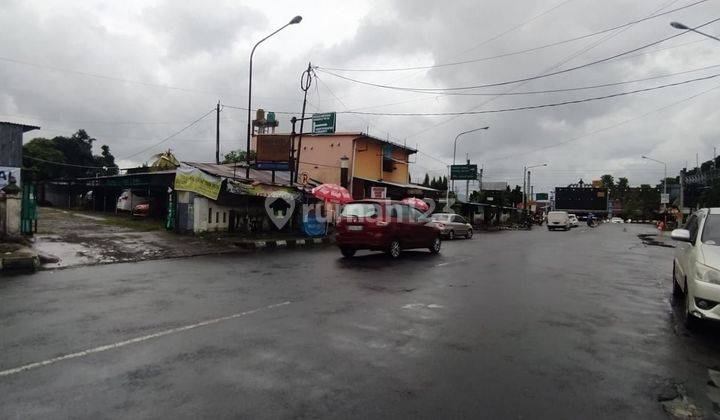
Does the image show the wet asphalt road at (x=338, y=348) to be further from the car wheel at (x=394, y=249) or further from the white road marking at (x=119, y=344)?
the car wheel at (x=394, y=249)

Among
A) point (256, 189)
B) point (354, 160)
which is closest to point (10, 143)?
point (256, 189)

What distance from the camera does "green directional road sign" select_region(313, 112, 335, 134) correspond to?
2769 centimetres

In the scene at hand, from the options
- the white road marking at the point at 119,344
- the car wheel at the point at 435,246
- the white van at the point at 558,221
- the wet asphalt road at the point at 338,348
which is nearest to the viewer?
the wet asphalt road at the point at 338,348

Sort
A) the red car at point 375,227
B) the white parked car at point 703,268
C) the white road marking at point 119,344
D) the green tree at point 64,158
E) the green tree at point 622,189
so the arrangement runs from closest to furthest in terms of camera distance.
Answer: the white road marking at point 119,344 → the white parked car at point 703,268 → the red car at point 375,227 → the green tree at point 64,158 → the green tree at point 622,189

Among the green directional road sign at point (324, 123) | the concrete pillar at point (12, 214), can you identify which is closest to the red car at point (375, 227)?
the concrete pillar at point (12, 214)

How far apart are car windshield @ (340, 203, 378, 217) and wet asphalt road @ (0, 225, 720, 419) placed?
430 cm

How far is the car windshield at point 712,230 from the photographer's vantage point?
657 centimetres

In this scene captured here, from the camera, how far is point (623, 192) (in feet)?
395

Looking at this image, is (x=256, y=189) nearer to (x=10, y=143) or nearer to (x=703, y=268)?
(x=10, y=143)

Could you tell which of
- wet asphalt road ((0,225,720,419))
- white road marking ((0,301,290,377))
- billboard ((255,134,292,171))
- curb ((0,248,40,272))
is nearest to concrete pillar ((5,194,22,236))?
curb ((0,248,40,272))

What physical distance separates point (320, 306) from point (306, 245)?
41.2 ft

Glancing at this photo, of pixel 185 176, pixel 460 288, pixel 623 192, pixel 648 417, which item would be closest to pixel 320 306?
pixel 460 288

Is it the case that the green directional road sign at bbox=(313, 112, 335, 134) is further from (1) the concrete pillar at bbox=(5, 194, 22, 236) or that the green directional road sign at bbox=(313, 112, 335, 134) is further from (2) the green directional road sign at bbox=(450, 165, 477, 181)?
(2) the green directional road sign at bbox=(450, 165, 477, 181)

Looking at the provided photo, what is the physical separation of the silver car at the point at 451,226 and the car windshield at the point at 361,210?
12.7 meters
